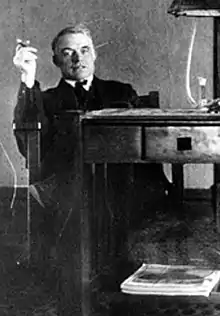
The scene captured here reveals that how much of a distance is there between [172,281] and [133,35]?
1.95 feet

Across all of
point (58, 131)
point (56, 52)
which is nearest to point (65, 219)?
point (58, 131)

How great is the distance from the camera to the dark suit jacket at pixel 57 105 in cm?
204

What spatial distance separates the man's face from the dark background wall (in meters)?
0.02

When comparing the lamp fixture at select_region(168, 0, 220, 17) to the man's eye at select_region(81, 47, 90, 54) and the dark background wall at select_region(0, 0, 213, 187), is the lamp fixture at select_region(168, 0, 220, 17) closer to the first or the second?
the dark background wall at select_region(0, 0, 213, 187)

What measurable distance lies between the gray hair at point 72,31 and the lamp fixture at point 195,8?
7.9 inches

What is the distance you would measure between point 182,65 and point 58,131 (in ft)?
1.11

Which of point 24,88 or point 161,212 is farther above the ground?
→ point 24,88

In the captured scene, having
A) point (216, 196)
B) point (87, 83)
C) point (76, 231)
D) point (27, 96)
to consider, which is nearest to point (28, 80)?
point (27, 96)

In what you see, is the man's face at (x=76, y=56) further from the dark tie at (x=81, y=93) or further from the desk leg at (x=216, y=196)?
the desk leg at (x=216, y=196)

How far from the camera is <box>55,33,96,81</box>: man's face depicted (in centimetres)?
204

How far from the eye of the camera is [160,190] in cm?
207

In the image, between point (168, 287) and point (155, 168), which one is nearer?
point (168, 287)

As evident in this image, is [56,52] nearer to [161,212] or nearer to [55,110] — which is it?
[55,110]

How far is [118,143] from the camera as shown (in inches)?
76.9
